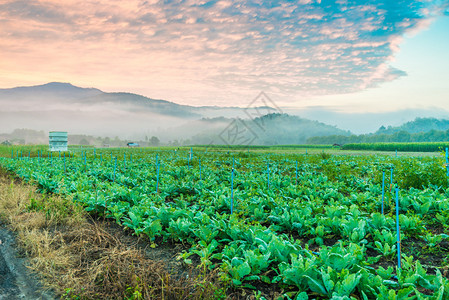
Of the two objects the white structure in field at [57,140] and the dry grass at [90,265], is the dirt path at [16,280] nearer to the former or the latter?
the dry grass at [90,265]

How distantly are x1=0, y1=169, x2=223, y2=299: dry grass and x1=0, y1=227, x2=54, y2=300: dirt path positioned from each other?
0.13 m

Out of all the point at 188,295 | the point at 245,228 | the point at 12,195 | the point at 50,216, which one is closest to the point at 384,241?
the point at 245,228

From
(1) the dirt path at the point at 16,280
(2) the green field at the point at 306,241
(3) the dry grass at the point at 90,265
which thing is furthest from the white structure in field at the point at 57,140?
(1) the dirt path at the point at 16,280

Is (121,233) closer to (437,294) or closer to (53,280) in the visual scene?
(53,280)

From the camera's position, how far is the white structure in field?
37.3 meters

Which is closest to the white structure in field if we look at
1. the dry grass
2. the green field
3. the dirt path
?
the green field

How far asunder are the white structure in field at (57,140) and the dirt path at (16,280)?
1458 inches

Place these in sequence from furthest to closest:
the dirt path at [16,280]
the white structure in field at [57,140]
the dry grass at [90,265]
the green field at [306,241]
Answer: the white structure in field at [57,140]
the dirt path at [16,280]
the dry grass at [90,265]
the green field at [306,241]

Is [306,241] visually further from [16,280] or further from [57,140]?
[57,140]

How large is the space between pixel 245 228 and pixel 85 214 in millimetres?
4119

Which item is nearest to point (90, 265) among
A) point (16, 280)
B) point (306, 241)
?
point (16, 280)

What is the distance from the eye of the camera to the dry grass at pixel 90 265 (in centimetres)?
325

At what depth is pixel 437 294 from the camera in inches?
108

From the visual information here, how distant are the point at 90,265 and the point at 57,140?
39193mm
